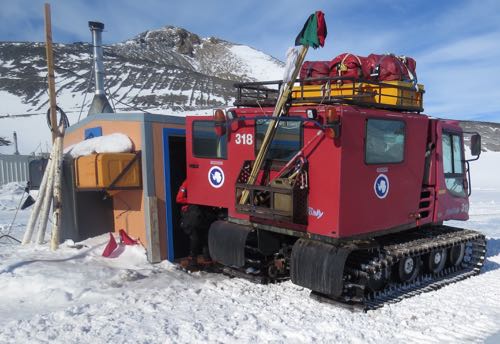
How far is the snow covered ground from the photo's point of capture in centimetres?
465

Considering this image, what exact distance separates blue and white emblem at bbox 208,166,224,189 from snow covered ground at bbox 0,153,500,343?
4.80ft

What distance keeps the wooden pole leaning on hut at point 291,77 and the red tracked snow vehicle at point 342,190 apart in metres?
0.10

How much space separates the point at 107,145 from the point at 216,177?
6.46 feet

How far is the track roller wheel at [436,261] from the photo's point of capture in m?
6.75

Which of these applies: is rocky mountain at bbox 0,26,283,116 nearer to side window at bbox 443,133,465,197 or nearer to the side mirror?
side window at bbox 443,133,465,197

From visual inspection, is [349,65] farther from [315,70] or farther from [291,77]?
[291,77]

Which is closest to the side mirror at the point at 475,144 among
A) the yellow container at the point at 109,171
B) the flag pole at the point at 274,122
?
the flag pole at the point at 274,122

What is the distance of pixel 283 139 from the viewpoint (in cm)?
592

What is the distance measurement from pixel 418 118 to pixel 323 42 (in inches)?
72.0

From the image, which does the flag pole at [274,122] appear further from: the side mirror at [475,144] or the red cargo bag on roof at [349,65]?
the side mirror at [475,144]

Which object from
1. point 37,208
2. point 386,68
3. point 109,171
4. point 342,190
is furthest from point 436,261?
point 37,208

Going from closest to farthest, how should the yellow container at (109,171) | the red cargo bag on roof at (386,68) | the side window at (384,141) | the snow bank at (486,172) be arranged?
the side window at (384,141)
the red cargo bag on roof at (386,68)
the yellow container at (109,171)
the snow bank at (486,172)

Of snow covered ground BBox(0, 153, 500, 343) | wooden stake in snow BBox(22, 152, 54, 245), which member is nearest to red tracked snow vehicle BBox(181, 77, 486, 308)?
snow covered ground BBox(0, 153, 500, 343)

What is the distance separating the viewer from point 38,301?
17.8 feet
